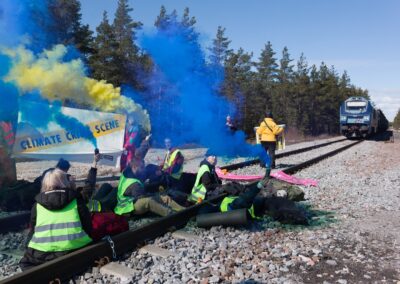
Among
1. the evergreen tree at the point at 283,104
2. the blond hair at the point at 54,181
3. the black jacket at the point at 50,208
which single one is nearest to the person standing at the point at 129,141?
the black jacket at the point at 50,208

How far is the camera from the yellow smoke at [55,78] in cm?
793

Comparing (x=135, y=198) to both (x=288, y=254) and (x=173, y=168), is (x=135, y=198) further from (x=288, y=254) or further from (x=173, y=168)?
(x=288, y=254)

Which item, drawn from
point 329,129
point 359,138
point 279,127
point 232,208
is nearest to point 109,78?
point 279,127

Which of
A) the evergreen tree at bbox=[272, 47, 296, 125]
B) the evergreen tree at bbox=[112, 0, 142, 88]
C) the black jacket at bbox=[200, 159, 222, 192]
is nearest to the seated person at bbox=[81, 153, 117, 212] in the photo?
the black jacket at bbox=[200, 159, 222, 192]

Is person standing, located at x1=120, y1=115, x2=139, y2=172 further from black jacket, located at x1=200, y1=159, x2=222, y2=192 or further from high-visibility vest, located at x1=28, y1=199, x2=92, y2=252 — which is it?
high-visibility vest, located at x1=28, y1=199, x2=92, y2=252

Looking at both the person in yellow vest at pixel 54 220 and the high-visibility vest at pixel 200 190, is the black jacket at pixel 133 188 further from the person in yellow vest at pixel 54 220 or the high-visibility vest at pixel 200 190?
the person in yellow vest at pixel 54 220

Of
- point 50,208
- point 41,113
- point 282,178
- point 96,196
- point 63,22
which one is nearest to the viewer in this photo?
point 50,208

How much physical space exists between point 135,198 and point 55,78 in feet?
10.2

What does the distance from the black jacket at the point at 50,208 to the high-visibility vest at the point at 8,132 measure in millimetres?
4867

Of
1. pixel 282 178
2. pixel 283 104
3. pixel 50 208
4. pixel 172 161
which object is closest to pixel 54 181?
pixel 50 208

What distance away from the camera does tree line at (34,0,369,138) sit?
1314 cm

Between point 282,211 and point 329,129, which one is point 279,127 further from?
point 329,129

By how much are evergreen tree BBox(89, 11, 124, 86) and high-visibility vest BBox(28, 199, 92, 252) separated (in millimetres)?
10908

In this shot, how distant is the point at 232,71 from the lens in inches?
1243
